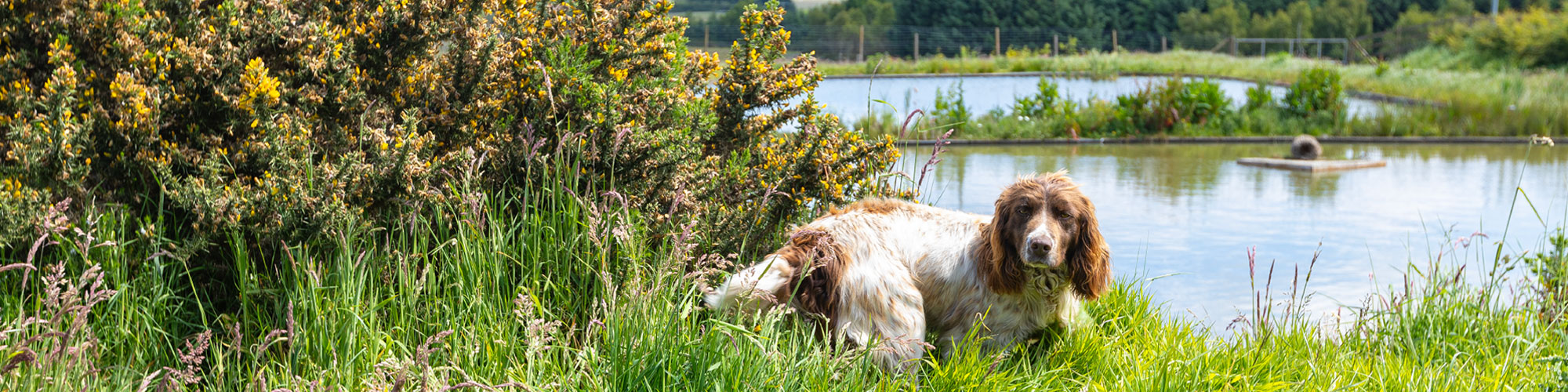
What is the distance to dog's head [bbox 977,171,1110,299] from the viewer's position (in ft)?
11.4

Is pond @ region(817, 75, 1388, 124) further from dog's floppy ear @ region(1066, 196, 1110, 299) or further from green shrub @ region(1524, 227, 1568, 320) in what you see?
dog's floppy ear @ region(1066, 196, 1110, 299)

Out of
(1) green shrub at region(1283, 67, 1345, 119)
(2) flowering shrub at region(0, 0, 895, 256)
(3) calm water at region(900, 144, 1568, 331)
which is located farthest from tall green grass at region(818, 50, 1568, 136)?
(2) flowering shrub at region(0, 0, 895, 256)

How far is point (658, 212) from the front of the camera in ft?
14.4

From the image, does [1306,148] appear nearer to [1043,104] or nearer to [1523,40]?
[1043,104]

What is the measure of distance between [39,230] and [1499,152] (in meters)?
16.1

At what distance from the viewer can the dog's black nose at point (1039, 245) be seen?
3406mm

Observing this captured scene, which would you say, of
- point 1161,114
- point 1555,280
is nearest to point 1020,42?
point 1161,114

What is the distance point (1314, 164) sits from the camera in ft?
41.1

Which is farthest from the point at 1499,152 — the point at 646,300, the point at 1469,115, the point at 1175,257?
the point at 646,300

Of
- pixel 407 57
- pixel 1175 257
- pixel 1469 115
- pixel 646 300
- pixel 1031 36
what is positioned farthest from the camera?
pixel 1031 36

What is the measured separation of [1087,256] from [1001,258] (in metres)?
0.29

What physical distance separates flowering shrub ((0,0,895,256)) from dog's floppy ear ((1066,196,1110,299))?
3.26 feet

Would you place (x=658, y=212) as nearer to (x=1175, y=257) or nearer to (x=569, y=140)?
(x=569, y=140)

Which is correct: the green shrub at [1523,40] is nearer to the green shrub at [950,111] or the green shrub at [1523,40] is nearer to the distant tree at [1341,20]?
the distant tree at [1341,20]
